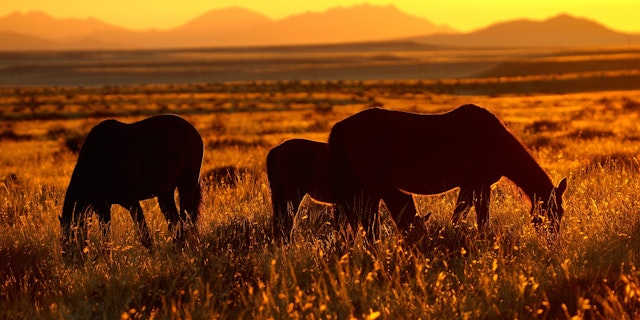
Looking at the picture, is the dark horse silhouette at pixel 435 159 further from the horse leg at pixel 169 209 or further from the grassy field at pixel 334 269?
the horse leg at pixel 169 209

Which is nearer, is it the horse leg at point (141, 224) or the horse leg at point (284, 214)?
the horse leg at point (284, 214)

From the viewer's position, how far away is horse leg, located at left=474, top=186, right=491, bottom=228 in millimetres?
6742

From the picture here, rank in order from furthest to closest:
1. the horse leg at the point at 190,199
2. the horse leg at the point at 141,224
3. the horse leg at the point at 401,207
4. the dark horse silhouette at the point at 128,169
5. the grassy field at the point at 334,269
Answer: the horse leg at the point at 190,199
the horse leg at the point at 141,224
the dark horse silhouette at the point at 128,169
the horse leg at the point at 401,207
the grassy field at the point at 334,269

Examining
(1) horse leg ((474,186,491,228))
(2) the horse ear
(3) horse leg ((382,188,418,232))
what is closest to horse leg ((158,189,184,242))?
(3) horse leg ((382,188,418,232))

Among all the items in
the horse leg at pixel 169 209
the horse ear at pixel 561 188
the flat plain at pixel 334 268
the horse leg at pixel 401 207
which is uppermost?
the horse ear at pixel 561 188

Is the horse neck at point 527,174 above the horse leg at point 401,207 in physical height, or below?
above

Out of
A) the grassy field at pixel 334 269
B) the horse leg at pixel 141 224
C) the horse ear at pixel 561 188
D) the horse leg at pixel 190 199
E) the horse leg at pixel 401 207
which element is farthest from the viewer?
the horse leg at pixel 190 199

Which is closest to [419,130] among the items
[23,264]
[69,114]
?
[23,264]

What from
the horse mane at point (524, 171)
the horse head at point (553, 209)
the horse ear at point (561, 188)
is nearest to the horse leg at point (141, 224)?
the horse mane at point (524, 171)

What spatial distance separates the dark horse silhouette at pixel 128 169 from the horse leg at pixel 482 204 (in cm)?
275

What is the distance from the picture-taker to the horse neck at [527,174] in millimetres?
6719

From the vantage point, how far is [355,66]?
520ft

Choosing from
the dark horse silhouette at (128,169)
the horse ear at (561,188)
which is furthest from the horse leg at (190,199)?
the horse ear at (561,188)

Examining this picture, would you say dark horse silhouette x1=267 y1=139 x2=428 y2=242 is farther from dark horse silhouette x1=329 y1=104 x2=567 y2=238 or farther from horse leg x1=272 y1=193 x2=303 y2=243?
dark horse silhouette x1=329 y1=104 x2=567 y2=238
